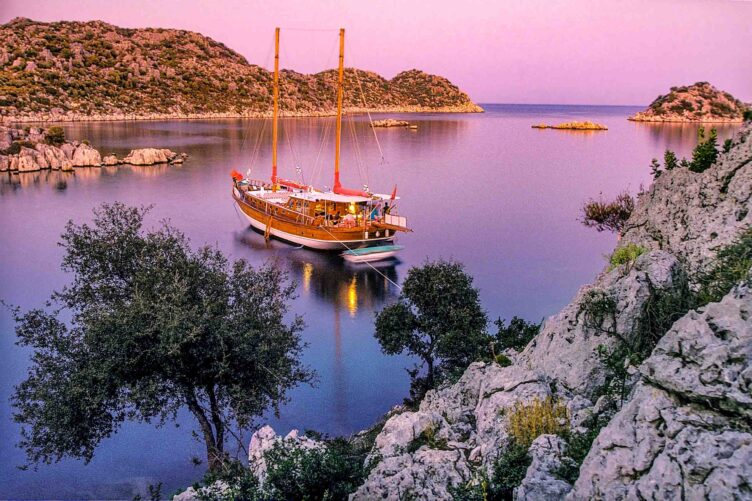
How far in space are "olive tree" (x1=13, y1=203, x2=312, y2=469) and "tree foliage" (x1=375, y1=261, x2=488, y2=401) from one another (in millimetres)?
3380

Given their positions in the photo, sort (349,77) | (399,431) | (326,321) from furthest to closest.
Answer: (349,77), (326,321), (399,431)

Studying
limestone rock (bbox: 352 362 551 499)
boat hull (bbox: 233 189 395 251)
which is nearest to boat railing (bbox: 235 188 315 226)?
boat hull (bbox: 233 189 395 251)

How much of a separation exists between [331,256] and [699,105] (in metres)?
54.0

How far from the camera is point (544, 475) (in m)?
4.58

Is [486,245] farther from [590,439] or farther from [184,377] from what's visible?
[590,439]

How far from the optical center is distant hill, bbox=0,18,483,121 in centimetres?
6469

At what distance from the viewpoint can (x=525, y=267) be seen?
960 inches

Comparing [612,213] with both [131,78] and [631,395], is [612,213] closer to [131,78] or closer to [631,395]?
[631,395]

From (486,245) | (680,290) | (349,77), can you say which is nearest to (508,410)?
(680,290)

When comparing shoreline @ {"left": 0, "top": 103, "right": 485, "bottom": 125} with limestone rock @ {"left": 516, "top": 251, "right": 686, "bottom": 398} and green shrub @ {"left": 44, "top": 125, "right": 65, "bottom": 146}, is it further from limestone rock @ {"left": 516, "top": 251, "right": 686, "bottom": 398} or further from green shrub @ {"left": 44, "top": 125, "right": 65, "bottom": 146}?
limestone rock @ {"left": 516, "top": 251, "right": 686, "bottom": 398}

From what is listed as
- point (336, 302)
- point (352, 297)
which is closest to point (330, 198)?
point (352, 297)

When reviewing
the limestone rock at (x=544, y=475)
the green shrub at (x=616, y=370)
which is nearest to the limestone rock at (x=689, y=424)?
the limestone rock at (x=544, y=475)

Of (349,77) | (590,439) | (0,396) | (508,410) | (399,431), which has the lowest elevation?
(0,396)

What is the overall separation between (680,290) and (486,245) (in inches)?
843
